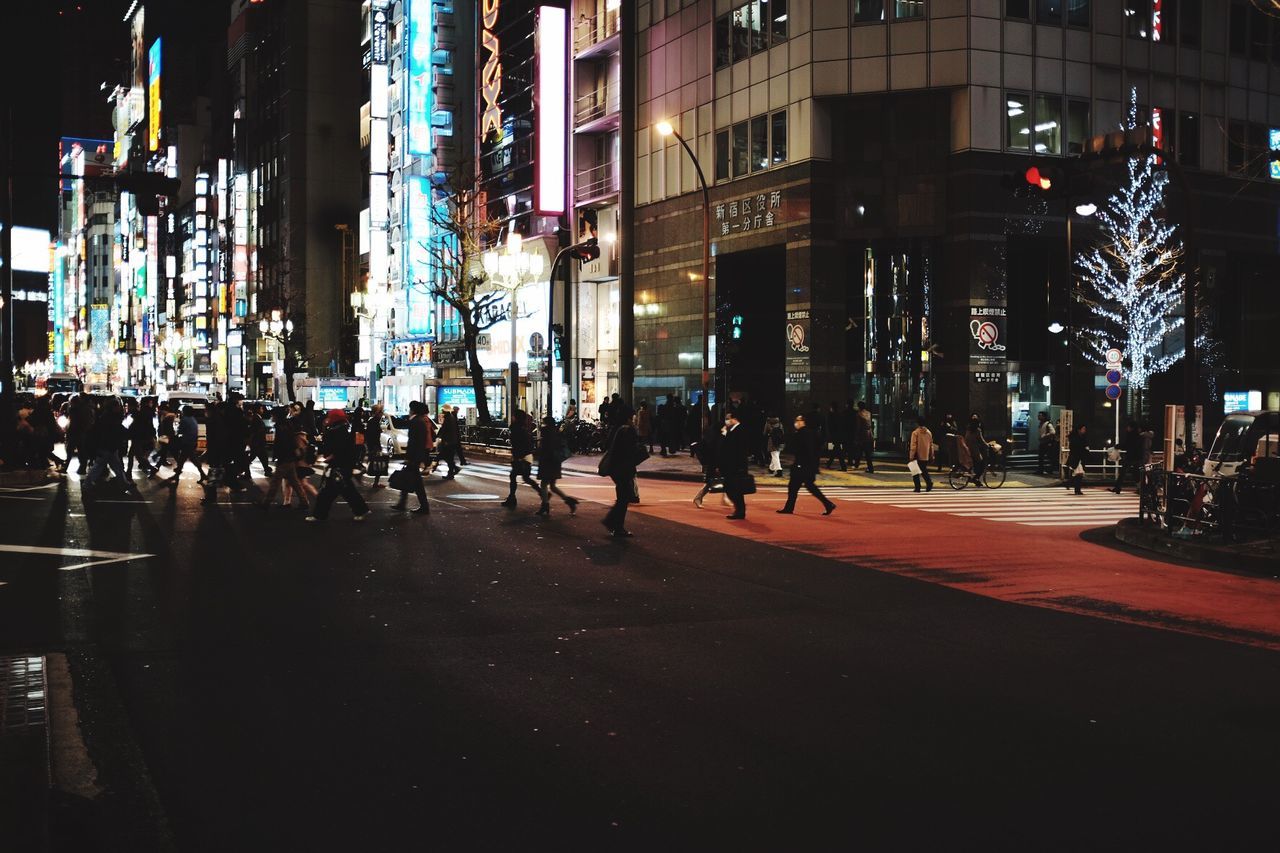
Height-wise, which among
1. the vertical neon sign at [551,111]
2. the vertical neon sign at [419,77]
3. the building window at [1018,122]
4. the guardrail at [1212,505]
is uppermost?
the vertical neon sign at [419,77]

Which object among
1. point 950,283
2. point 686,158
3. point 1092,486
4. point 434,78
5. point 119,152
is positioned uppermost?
point 119,152

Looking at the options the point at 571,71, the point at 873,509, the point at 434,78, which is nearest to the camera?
the point at 873,509

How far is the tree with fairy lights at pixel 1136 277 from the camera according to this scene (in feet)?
132

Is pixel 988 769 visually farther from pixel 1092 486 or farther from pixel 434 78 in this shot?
pixel 434 78

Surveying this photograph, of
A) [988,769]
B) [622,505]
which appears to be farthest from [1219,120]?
[988,769]

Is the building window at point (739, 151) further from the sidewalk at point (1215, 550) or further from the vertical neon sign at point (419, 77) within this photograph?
the vertical neon sign at point (419, 77)

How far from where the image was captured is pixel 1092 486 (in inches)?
1172

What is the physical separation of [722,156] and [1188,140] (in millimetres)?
16596

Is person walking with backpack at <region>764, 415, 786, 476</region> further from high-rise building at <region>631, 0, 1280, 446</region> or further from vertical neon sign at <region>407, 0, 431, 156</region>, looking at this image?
vertical neon sign at <region>407, 0, 431, 156</region>

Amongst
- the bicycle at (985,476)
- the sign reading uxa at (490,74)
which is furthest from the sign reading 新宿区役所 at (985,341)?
the sign reading uxa at (490,74)

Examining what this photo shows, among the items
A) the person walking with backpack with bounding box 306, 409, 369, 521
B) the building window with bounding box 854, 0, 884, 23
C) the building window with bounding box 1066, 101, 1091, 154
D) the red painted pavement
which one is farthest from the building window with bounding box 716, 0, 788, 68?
the person walking with backpack with bounding box 306, 409, 369, 521

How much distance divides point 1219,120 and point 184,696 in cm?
4392

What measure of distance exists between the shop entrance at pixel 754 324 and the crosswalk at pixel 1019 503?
58.7 feet

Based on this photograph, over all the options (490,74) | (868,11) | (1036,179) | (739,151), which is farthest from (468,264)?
Answer: (1036,179)
